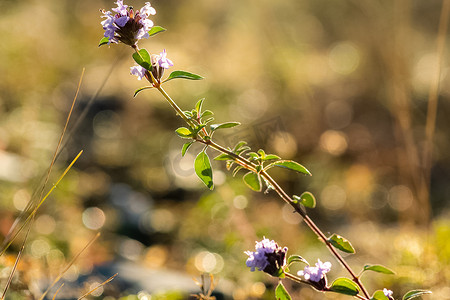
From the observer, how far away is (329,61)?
542cm

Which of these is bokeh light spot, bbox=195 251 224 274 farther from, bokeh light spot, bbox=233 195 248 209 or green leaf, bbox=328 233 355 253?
green leaf, bbox=328 233 355 253

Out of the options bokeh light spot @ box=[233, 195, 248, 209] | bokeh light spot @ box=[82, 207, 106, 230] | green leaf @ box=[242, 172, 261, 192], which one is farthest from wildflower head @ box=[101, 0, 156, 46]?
bokeh light spot @ box=[82, 207, 106, 230]

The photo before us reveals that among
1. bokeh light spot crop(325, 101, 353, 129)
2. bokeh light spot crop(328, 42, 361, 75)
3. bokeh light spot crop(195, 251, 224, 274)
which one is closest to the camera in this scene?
bokeh light spot crop(195, 251, 224, 274)

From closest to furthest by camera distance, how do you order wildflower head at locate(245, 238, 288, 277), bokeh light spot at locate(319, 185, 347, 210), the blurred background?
1. wildflower head at locate(245, 238, 288, 277)
2. the blurred background
3. bokeh light spot at locate(319, 185, 347, 210)

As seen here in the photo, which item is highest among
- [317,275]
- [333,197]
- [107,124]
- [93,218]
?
[333,197]

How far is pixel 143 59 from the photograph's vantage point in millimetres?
1035

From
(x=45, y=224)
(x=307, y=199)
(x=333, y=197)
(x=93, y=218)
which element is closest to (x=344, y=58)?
(x=333, y=197)

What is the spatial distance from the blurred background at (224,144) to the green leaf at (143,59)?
533 millimetres

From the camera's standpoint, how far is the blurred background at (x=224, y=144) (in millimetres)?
2041

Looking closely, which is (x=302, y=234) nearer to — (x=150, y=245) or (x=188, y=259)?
(x=188, y=259)

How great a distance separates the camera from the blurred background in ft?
6.70

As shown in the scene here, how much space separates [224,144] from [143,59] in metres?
2.09

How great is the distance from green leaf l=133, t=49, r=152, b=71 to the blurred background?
0.53 metres

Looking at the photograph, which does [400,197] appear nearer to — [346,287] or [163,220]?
[163,220]
